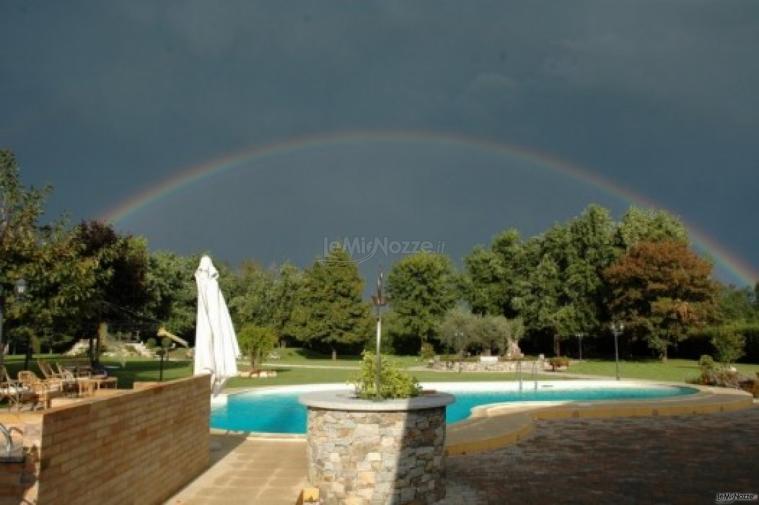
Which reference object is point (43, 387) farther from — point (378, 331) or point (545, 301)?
point (545, 301)

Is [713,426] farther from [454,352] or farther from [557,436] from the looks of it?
[454,352]

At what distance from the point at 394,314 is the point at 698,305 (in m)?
25.0

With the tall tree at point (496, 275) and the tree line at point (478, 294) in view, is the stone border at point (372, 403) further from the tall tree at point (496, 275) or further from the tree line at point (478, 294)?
the tall tree at point (496, 275)

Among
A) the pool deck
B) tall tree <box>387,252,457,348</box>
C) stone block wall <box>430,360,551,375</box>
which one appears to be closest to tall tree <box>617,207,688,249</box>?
stone block wall <box>430,360,551,375</box>

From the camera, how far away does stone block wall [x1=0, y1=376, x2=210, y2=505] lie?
4254 millimetres

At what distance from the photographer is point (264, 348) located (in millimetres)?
28891

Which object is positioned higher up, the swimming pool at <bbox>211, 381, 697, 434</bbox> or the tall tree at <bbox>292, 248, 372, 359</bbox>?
the tall tree at <bbox>292, 248, 372, 359</bbox>

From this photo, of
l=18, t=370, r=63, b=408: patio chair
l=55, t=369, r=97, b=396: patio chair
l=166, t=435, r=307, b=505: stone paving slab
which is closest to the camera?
l=166, t=435, r=307, b=505: stone paving slab

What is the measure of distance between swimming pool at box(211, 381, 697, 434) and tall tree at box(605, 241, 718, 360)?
1524 cm

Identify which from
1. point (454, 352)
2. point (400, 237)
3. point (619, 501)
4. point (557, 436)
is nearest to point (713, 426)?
point (557, 436)

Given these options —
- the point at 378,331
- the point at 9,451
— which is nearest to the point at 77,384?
the point at 378,331

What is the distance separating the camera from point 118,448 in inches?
219

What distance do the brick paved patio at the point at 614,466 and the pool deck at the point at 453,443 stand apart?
268 millimetres

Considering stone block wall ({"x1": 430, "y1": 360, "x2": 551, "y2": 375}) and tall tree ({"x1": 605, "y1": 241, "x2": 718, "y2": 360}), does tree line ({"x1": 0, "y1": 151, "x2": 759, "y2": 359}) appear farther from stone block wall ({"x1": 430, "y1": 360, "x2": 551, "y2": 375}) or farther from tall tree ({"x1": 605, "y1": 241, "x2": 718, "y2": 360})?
stone block wall ({"x1": 430, "y1": 360, "x2": 551, "y2": 375})
